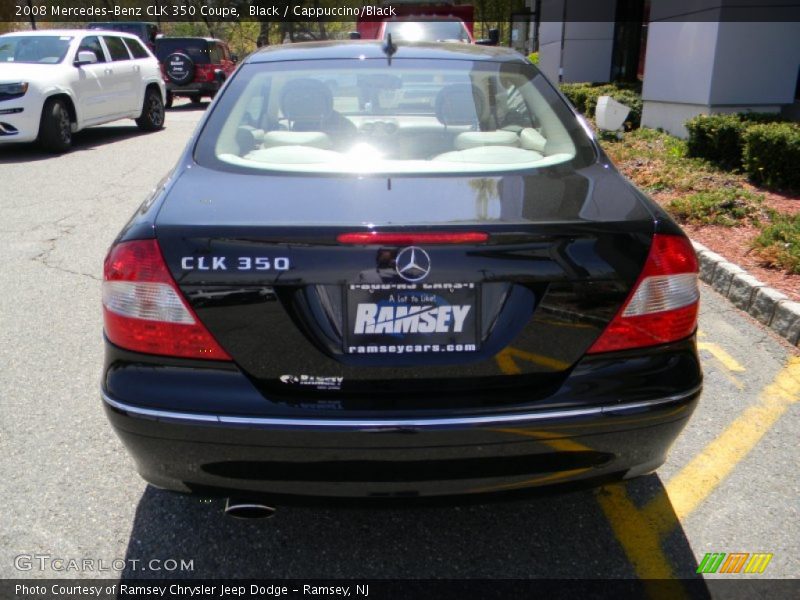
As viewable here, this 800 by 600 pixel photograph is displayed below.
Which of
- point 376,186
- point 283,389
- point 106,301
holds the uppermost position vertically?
point 376,186

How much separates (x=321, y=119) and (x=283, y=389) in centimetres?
161

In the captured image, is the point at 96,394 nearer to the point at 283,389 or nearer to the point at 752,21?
the point at 283,389

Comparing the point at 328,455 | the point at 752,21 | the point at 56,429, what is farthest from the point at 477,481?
the point at 752,21

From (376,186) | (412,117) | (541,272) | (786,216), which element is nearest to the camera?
(541,272)

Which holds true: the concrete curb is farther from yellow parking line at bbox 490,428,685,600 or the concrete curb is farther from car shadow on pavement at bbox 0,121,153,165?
car shadow on pavement at bbox 0,121,153,165

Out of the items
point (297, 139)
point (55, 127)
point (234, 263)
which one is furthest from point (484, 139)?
point (55, 127)

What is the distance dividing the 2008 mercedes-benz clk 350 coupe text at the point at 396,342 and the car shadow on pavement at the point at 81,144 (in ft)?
32.1

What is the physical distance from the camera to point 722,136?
313 inches

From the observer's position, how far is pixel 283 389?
2023 millimetres

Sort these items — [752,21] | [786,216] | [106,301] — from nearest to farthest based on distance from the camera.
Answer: [106,301]
[786,216]
[752,21]

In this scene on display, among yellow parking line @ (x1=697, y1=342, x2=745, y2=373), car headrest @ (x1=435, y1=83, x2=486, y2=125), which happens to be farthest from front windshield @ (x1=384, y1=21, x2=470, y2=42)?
car headrest @ (x1=435, y1=83, x2=486, y2=125)

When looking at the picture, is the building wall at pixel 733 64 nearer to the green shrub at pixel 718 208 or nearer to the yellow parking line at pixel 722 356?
the green shrub at pixel 718 208

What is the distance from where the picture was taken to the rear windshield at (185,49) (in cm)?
1984

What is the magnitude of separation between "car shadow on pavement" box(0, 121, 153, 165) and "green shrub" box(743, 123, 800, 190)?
9.33 m
